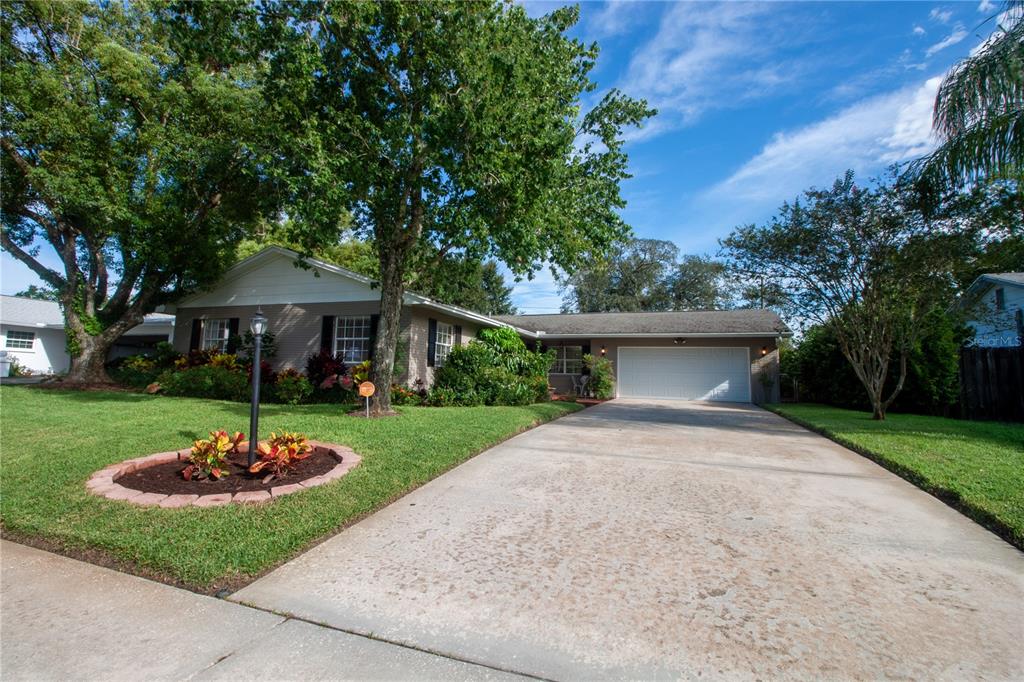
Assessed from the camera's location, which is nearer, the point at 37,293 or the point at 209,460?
the point at 209,460

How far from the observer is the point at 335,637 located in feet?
7.08

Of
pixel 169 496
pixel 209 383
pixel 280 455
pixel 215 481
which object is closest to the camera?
pixel 169 496

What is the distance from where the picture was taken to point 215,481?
13.6ft

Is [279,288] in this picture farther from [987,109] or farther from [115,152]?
[987,109]

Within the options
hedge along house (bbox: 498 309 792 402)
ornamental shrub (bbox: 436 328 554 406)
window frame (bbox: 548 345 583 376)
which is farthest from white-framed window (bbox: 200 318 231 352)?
window frame (bbox: 548 345 583 376)

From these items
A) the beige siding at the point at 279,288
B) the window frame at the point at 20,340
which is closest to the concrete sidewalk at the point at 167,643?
the beige siding at the point at 279,288

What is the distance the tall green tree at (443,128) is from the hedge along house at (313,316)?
3169 mm

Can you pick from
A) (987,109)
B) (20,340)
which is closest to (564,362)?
(987,109)

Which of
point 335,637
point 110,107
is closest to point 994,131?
point 335,637

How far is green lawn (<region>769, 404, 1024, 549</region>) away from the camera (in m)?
3.76

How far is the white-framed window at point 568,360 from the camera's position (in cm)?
1817

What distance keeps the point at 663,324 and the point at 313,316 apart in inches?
474

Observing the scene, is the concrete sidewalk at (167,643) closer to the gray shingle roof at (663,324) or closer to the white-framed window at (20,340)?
the gray shingle roof at (663,324)

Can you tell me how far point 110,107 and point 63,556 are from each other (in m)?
13.1
